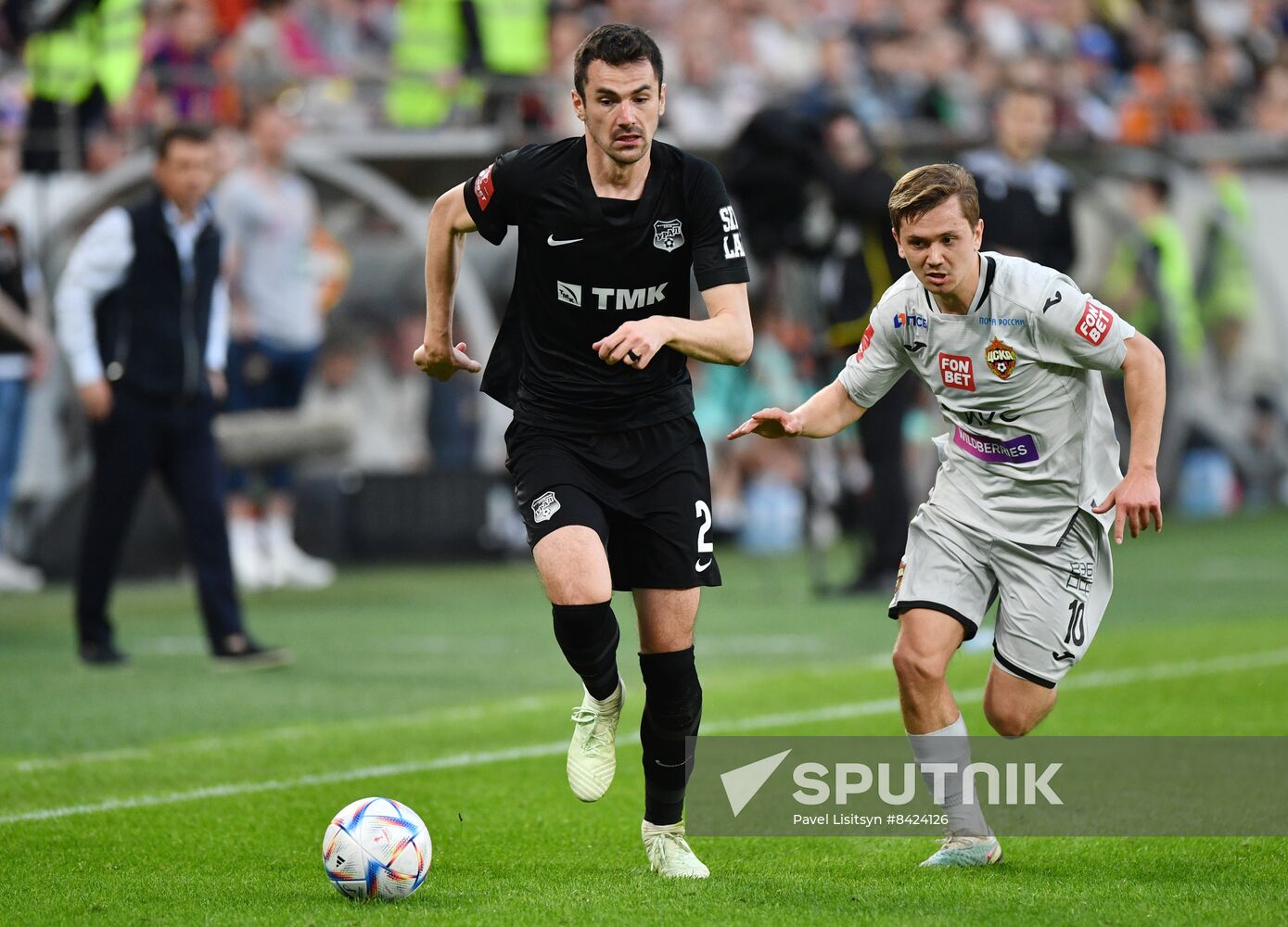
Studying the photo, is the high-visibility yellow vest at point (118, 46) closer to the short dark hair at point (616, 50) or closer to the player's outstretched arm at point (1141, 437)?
the short dark hair at point (616, 50)

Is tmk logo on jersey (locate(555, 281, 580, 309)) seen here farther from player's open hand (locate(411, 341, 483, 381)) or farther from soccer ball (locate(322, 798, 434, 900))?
soccer ball (locate(322, 798, 434, 900))

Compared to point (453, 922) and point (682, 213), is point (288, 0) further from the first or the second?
Answer: point (453, 922)

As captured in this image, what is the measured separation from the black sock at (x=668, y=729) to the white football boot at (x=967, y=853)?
784 millimetres

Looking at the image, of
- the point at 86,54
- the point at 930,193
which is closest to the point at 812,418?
the point at 930,193

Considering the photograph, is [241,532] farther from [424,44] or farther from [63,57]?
[424,44]

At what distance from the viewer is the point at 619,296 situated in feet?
19.0

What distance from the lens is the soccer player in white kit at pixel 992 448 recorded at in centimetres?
579

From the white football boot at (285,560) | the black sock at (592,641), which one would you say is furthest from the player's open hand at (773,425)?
the white football boot at (285,560)

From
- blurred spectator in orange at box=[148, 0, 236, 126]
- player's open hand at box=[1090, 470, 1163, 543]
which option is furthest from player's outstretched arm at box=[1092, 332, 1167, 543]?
blurred spectator in orange at box=[148, 0, 236, 126]

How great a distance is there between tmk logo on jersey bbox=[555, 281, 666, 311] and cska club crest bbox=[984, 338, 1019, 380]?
1019mm

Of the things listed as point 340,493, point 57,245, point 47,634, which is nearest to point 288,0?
point 57,245

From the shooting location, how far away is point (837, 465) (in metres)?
17.0

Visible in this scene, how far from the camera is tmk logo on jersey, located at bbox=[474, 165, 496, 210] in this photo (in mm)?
5883

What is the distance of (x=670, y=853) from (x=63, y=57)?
11662 mm
